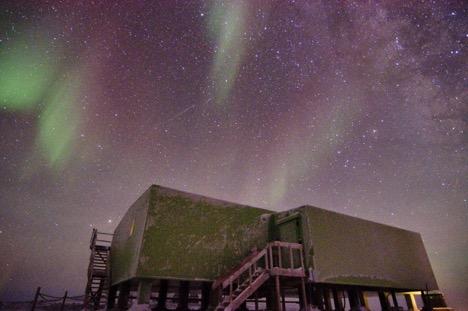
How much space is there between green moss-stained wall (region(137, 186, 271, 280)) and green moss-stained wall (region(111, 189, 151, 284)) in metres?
0.56

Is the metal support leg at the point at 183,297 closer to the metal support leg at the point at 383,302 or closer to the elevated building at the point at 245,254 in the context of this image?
the elevated building at the point at 245,254

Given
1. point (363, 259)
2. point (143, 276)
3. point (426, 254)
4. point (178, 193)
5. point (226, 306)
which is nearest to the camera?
point (226, 306)

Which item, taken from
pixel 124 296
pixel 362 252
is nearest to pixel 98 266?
pixel 124 296

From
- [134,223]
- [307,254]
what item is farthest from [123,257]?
[307,254]

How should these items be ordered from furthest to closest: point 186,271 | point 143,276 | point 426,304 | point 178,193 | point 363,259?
point 426,304
point 363,259
point 178,193
point 186,271
point 143,276

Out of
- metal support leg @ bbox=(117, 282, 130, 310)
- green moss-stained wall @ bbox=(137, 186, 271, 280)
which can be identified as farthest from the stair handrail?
metal support leg @ bbox=(117, 282, 130, 310)

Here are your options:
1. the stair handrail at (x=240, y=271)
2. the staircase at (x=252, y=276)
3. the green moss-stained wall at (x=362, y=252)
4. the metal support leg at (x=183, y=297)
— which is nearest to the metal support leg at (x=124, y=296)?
the metal support leg at (x=183, y=297)

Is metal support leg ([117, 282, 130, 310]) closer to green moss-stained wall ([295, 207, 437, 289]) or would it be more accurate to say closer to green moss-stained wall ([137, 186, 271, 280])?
green moss-stained wall ([137, 186, 271, 280])

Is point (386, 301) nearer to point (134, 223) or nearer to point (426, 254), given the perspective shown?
point (426, 254)

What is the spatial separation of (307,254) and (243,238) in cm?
360

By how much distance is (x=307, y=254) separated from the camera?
50.0ft

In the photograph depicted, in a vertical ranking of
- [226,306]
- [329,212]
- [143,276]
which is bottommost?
[226,306]

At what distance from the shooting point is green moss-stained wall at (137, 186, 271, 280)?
46.2 feet

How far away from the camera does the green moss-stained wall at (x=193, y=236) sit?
14.1 metres
